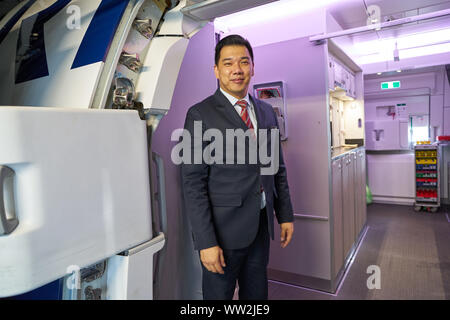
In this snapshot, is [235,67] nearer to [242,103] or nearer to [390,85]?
[242,103]

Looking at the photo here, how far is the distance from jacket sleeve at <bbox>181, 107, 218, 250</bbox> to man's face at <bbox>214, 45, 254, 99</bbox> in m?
0.26

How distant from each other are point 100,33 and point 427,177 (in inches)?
256

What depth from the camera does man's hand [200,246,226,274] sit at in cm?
155

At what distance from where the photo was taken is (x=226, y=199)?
64.7 inches

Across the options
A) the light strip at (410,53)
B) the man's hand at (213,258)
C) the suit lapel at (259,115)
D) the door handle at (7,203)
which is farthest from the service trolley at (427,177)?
the door handle at (7,203)

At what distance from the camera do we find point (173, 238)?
1.71 m

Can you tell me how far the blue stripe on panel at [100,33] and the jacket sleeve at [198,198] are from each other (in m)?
0.61

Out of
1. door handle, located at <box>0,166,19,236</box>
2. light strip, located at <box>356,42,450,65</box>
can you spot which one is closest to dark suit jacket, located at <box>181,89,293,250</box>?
Result: door handle, located at <box>0,166,19,236</box>

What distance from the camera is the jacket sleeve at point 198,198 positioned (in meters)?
1.56

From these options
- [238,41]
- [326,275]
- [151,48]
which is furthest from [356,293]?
[151,48]

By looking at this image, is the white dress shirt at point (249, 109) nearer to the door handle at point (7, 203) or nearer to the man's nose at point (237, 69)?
the man's nose at point (237, 69)

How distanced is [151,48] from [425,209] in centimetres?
642

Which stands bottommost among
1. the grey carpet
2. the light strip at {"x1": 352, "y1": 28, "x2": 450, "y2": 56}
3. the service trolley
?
the grey carpet

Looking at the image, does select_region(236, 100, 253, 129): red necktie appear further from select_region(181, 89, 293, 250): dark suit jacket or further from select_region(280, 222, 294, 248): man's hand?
select_region(280, 222, 294, 248): man's hand
